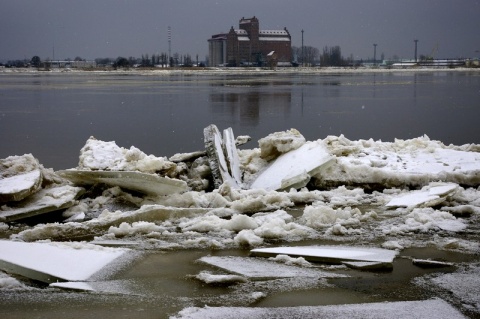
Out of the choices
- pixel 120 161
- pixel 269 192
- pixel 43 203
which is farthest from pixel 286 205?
pixel 43 203

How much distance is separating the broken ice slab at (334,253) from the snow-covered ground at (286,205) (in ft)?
0.25

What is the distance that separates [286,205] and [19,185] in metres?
3.09

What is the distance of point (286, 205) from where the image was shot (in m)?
7.00

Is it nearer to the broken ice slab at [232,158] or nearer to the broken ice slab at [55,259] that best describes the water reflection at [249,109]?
the broken ice slab at [232,158]

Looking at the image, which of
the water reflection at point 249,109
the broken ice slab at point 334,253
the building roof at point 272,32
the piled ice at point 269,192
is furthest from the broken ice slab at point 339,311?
the building roof at point 272,32

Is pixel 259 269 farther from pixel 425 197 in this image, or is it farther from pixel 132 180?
pixel 132 180

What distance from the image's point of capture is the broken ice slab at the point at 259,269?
4.46m

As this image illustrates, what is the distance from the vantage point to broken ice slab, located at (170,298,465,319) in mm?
3686

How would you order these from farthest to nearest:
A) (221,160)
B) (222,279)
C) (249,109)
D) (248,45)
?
(248,45) → (249,109) → (221,160) → (222,279)

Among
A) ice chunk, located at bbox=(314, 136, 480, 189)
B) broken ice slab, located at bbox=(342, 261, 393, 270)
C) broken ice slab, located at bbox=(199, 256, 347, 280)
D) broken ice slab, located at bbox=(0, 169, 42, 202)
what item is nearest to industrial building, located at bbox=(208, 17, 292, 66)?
ice chunk, located at bbox=(314, 136, 480, 189)

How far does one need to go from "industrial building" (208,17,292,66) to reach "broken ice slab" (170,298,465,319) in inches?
6182

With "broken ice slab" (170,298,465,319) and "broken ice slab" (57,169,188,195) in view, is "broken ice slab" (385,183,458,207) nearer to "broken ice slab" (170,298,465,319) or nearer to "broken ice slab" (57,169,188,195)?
"broken ice slab" (57,169,188,195)

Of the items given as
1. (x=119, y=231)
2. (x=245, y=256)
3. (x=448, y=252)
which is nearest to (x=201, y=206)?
(x=119, y=231)

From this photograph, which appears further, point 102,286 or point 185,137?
point 185,137
